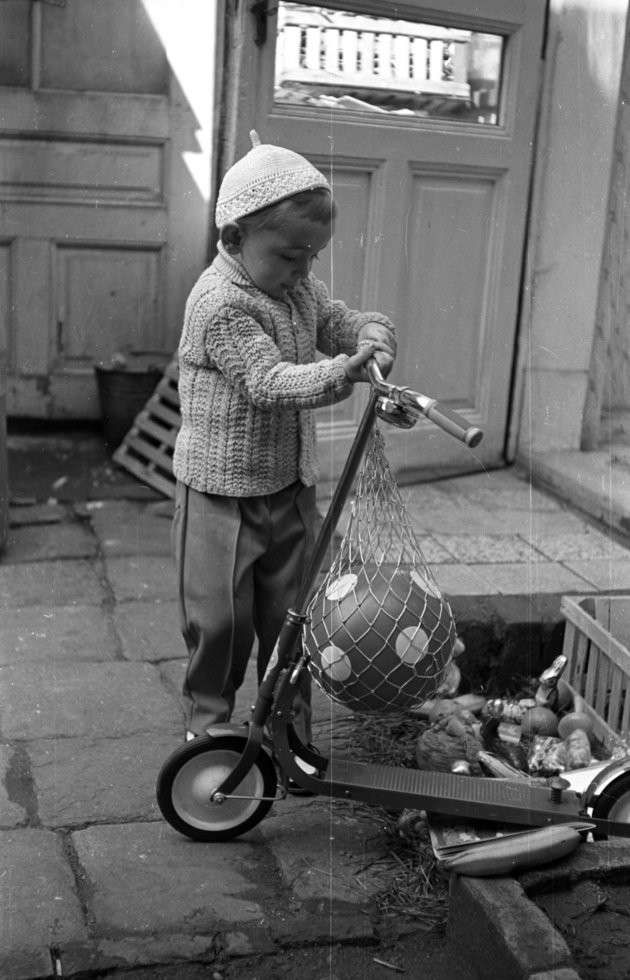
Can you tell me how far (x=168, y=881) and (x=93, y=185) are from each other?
412cm

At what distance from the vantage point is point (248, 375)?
257 centimetres

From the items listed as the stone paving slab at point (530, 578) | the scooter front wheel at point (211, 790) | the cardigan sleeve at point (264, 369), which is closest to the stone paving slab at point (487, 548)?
the stone paving slab at point (530, 578)

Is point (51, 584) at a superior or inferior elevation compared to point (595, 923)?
inferior

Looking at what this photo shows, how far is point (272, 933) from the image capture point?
239cm

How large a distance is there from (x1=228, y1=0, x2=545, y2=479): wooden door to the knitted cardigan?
2065mm

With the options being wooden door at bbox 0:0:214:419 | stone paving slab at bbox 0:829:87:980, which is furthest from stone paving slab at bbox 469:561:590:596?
wooden door at bbox 0:0:214:419

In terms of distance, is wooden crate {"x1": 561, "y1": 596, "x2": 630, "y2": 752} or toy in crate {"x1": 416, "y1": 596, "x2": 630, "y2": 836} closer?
toy in crate {"x1": 416, "y1": 596, "x2": 630, "y2": 836}

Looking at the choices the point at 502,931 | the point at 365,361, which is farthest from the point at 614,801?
the point at 365,361

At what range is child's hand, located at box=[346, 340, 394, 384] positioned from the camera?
2381 millimetres

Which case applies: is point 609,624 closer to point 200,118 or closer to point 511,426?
point 511,426

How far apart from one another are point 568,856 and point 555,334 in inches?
131

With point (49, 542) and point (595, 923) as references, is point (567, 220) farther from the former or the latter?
point (595, 923)

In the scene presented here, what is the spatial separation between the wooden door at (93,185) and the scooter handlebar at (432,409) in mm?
3496

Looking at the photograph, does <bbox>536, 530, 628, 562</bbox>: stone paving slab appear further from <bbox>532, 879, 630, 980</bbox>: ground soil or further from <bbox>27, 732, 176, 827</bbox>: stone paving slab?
<bbox>532, 879, 630, 980</bbox>: ground soil
